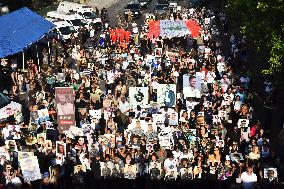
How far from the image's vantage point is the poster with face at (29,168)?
1655 centimetres

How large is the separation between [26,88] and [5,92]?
1.14 m

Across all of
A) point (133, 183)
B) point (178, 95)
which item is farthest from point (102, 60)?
point (133, 183)

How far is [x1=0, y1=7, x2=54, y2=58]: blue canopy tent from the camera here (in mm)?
28438

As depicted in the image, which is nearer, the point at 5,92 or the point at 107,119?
the point at 107,119

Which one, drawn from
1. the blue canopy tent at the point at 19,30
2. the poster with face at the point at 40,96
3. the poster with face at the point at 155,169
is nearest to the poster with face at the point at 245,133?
the poster with face at the point at 155,169

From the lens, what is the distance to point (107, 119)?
20766 mm

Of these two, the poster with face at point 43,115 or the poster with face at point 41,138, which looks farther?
the poster with face at point 43,115

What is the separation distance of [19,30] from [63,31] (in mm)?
6428

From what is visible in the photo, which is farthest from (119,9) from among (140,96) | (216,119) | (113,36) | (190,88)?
(216,119)

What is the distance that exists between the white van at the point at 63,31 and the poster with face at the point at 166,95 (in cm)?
1479

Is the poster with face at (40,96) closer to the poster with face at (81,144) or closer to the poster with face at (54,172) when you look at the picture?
the poster with face at (81,144)

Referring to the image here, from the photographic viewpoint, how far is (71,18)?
3950cm

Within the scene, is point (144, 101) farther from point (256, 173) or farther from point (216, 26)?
point (216, 26)

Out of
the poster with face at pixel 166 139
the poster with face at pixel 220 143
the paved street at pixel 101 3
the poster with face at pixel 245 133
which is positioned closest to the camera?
the poster with face at pixel 220 143
